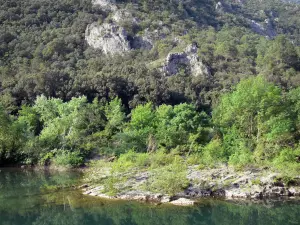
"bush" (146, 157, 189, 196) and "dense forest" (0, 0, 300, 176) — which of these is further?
"dense forest" (0, 0, 300, 176)

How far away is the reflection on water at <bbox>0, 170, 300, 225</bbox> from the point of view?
21.4 meters

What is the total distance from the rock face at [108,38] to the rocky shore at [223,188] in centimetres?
6394

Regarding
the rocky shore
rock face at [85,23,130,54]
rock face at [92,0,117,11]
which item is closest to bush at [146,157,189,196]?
the rocky shore

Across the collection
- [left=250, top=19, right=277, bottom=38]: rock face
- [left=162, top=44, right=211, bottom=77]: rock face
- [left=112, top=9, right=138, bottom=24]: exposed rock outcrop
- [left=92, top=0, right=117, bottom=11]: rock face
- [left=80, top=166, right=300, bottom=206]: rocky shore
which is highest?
[left=80, top=166, right=300, bottom=206]: rocky shore

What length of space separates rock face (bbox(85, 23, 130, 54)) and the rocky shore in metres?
63.9

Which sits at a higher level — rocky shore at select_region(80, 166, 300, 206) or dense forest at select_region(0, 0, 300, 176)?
rocky shore at select_region(80, 166, 300, 206)

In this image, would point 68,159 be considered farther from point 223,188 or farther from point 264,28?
point 264,28

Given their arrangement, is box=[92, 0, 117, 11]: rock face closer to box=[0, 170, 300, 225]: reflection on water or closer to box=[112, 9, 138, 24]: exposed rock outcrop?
box=[112, 9, 138, 24]: exposed rock outcrop

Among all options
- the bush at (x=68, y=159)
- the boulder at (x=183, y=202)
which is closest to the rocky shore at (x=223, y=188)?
the boulder at (x=183, y=202)

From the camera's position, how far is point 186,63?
81688 mm

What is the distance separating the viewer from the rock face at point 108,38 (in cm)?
8838

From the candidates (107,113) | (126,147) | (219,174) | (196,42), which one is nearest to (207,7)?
(196,42)

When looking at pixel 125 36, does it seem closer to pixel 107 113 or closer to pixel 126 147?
pixel 107 113

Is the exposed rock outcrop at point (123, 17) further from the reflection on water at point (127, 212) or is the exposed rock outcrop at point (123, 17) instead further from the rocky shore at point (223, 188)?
the reflection on water at point (127, 212)
